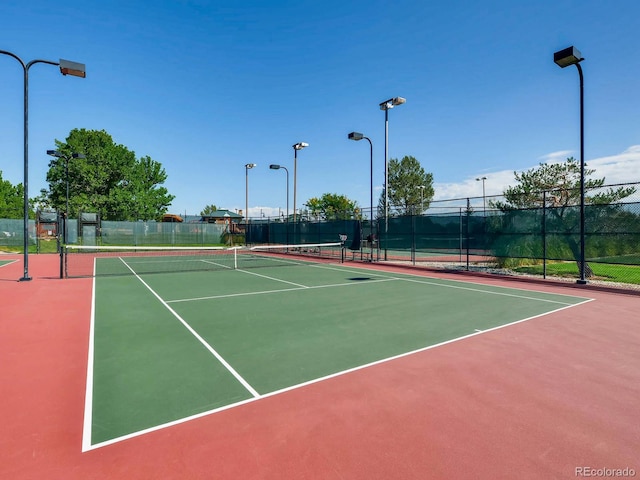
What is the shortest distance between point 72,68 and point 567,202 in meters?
19.8

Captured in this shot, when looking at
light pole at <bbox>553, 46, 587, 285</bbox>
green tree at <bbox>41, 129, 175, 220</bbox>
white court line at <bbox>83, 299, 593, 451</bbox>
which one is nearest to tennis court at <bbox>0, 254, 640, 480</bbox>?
white court line at <bbox>83, 299, 593, 451</bbox>

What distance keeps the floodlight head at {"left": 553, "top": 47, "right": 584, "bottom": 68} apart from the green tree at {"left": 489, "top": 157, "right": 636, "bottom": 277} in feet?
12.7

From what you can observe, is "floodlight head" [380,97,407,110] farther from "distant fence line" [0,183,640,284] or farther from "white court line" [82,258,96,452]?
"white court line" [82,258,96,452]

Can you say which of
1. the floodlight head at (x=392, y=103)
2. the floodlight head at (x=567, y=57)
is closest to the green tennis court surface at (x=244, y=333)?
the floodlight head at (x=567, y=57)

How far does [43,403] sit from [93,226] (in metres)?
30.7

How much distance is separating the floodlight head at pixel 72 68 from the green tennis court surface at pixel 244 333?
6750 mm

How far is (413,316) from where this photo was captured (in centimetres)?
725

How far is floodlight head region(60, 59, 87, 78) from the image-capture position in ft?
35.9

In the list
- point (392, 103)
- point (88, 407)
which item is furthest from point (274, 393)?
point (392, 103)

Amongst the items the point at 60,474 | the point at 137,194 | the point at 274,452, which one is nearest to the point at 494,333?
the point at 274,452

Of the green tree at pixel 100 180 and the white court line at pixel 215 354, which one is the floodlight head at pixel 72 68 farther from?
the green tree at pixel 100 180

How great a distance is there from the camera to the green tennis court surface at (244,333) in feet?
12.2

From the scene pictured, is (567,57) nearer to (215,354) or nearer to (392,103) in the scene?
(392,103)

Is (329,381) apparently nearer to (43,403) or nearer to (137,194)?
(43,403)
